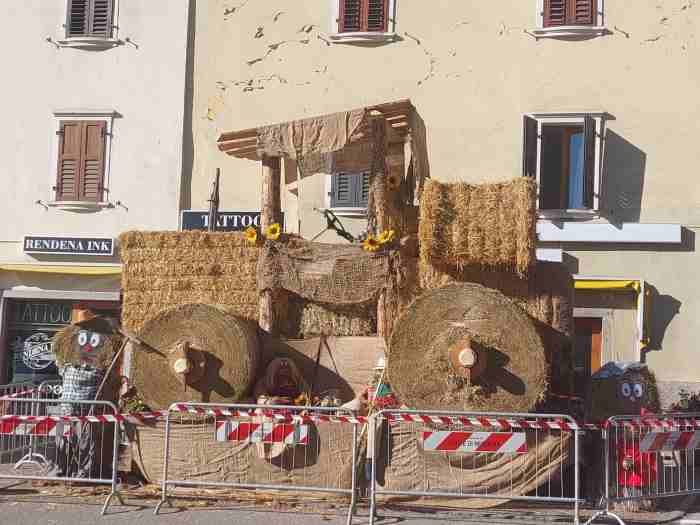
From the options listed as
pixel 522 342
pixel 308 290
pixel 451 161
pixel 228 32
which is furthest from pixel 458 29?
pixel 522 342

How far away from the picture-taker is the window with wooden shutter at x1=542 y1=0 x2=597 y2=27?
17391mm

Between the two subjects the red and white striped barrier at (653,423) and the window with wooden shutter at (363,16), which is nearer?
the red and white striped barrier at (653,423)

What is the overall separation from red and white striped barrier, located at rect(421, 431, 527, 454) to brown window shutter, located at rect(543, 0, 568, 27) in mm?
9988

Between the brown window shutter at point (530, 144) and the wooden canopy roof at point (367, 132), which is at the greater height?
the brown window shutter at point (530, 144)

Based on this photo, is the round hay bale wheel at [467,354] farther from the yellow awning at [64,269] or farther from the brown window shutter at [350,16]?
the yellow awning at [64,269]

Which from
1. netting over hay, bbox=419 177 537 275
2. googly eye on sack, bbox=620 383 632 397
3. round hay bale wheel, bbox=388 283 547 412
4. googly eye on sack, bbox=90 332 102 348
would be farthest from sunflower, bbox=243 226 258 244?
googly eye on sack, bbox=620 383 632 397

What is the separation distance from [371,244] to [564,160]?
7192mm

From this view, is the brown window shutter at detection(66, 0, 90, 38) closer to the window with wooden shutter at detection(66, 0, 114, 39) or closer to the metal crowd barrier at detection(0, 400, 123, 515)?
the window with wooden shutter at detection(66, 0, 114, 39)

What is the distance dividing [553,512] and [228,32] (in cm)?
1134

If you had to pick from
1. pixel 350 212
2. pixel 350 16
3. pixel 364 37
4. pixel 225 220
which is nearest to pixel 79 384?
pixel 225 220

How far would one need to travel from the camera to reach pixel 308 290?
11.5 metres

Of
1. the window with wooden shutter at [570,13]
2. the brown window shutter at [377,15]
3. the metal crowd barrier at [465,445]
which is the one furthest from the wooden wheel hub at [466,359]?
the brown window shutter at [377,15]

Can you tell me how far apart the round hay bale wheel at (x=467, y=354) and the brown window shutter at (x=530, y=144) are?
774 centimetres

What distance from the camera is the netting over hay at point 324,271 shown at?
11.3 meters
